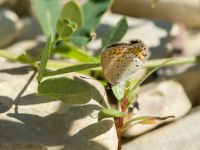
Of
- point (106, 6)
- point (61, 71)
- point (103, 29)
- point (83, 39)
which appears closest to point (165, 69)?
point (103, 29)

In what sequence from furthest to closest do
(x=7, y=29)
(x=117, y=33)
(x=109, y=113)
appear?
(x=7, y=29) → (x=117, y=33) → (x=109, y=113)

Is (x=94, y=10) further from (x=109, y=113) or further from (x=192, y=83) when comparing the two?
(x=109, y=113)

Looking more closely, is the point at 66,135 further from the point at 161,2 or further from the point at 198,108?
the point at 161,2

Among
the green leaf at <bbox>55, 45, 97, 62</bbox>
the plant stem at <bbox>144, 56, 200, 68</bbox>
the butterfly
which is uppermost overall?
the butterfly

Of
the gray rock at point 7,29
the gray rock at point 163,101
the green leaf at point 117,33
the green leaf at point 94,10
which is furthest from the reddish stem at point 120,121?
the gray rock at point 7,29

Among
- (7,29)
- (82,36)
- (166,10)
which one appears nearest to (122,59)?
(82,36)

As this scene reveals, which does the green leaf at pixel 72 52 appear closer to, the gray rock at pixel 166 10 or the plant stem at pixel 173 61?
the plant stem at pixel 173 61

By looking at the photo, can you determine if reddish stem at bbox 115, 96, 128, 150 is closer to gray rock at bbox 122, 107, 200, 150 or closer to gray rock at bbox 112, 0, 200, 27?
gray rock at bbox 122, 107, 200, 150

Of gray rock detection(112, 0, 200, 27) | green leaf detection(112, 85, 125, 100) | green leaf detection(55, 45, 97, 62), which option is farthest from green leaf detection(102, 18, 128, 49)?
gray rock detection(112, 0, 200, 27)

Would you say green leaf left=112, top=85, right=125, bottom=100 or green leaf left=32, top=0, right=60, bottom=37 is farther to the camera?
green leaf left=32, top=0, right=60, bottom=37
